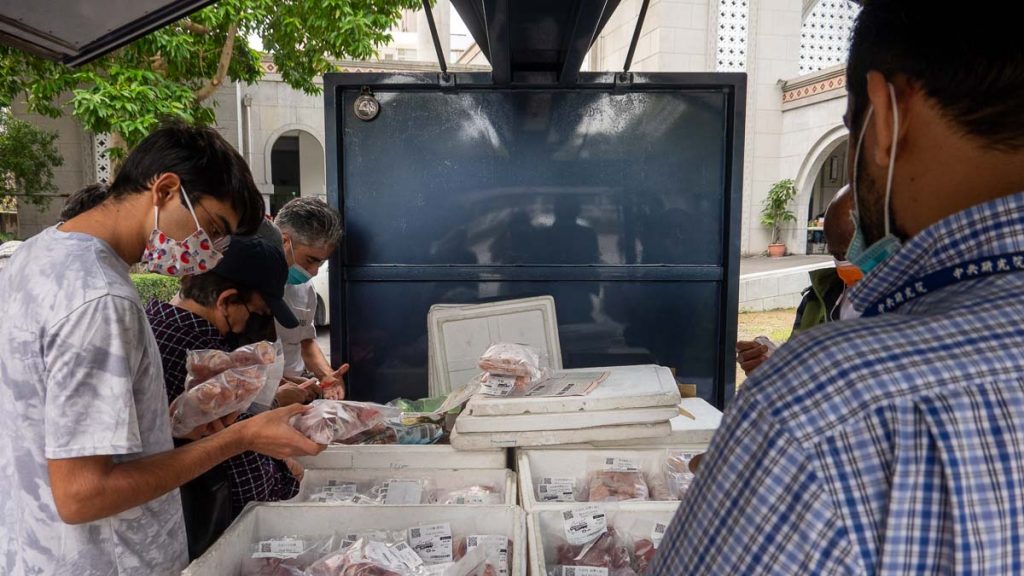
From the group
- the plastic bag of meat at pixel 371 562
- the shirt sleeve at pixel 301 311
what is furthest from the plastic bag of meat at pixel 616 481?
the shirt sleeve at pixel 301 311

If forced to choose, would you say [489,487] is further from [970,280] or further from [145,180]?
[970,280]

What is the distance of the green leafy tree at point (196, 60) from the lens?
6.63m

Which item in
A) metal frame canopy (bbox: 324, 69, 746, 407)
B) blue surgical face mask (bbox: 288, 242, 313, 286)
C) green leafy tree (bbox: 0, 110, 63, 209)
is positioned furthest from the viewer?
green leafy tree (bbox: 0, 110, 63, 209)

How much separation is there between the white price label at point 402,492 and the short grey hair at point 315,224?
119 cm

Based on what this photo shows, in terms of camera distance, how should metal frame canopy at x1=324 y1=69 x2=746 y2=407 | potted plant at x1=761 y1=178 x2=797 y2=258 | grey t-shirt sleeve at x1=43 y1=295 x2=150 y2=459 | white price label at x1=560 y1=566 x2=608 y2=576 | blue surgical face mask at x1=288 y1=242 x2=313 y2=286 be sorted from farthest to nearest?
potted plant at x1=761 y1=178 x2=797 y2=258 < blue surgical face mask at x1=288 y1=242 x2=313 y2=286 < metal frame canopy at x1=324 y1=69 x2=746 y2=407 < white price label at x1=560 y1=566 x2=608 y2=576 < grey t-shirt sleeve at x1=43 y1=295 x2=150 y2=459

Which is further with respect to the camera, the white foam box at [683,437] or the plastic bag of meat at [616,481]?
the white foam box at [683,437]

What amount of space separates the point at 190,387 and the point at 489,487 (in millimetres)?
955

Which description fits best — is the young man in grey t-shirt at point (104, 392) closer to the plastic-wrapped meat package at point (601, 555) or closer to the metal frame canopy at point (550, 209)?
the plastic-wrapped meat package at point (601, 555)

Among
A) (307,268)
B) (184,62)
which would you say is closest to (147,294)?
(184,62)

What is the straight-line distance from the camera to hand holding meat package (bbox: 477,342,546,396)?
2066 millimetres

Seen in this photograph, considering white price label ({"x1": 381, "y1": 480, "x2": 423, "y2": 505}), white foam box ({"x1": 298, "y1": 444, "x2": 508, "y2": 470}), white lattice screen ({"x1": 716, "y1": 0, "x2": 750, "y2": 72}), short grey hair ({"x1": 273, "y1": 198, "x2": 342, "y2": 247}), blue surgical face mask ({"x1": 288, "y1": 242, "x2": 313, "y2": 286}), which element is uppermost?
white lattice screen ({"x1": 716, "y1": 0, "x2": 750, "y2": 72})

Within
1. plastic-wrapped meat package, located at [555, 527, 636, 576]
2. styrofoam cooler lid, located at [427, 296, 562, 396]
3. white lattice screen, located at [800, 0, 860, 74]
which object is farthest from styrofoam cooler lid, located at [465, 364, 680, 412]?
white lattice screen, located at [800, 0, 860, 74]

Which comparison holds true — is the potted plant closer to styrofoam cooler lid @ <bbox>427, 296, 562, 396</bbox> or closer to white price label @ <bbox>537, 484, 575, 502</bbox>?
styrofoam cooler lid @ <bbox>427, 296, 562, 396</bbox>

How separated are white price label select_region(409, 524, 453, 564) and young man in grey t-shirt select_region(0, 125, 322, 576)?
16.6 inches
